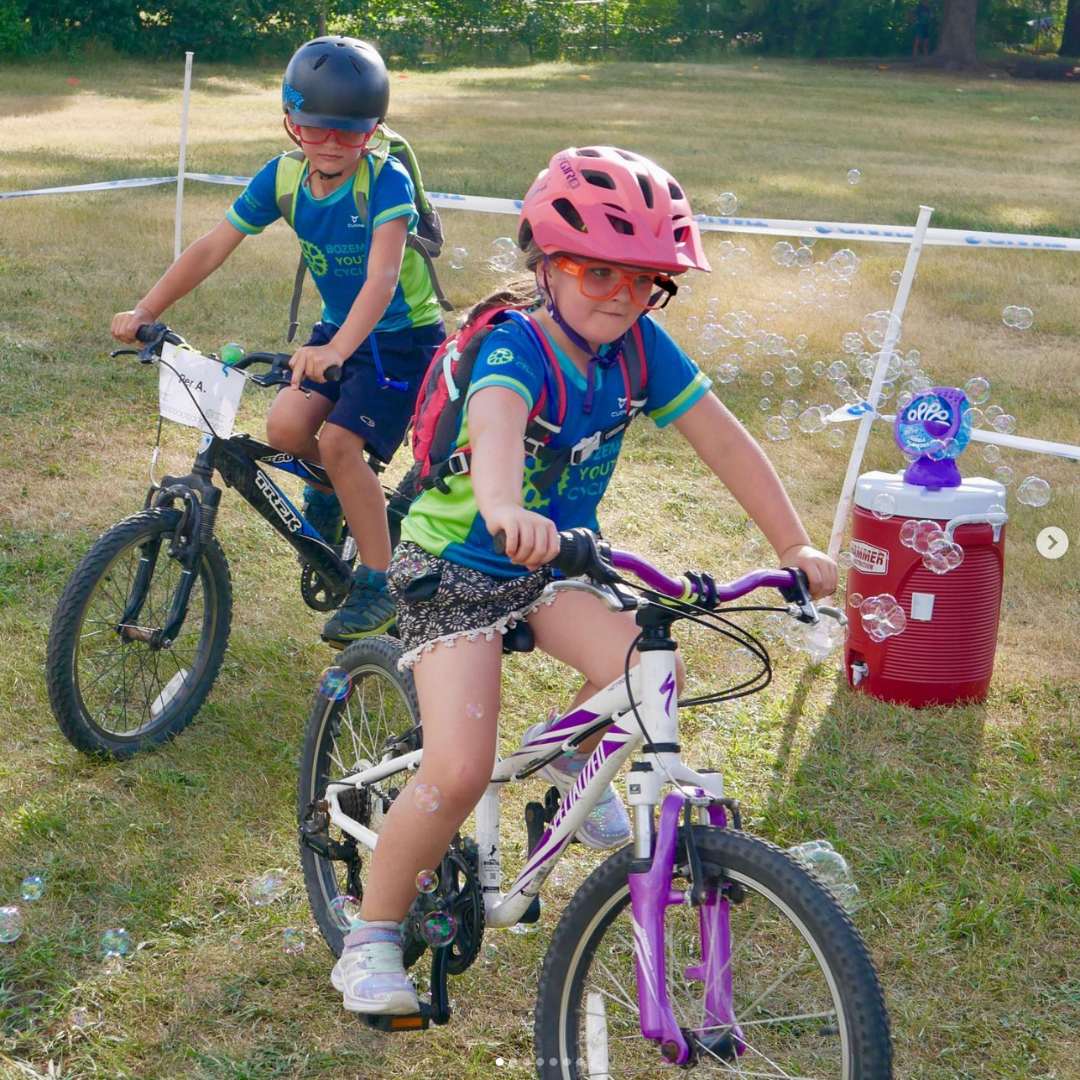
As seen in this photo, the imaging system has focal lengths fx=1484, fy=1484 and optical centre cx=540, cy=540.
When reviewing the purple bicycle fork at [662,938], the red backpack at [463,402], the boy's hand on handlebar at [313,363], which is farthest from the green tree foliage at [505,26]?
the purple bicycle fork at [662,938]

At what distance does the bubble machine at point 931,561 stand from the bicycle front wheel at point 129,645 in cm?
205

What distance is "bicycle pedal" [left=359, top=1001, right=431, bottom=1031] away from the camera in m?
2.99

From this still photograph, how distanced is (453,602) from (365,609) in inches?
73.5

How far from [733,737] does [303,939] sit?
66.0 inches

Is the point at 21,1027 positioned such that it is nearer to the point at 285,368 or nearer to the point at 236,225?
the point at 285,368

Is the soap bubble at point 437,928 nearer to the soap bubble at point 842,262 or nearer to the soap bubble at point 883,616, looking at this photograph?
the soap bubble at point 883,616

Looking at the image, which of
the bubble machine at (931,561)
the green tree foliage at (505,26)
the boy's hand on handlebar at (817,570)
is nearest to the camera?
the boy's hand on handlebar at (817,570)

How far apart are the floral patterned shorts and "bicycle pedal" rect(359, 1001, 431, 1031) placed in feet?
2.32

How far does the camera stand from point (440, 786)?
2830mm

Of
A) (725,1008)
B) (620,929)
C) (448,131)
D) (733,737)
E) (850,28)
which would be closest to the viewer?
(725,1008)

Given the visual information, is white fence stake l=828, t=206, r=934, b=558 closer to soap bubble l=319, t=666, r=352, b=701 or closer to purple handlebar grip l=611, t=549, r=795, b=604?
soap bubble l=319, t=666, r=352, b=701

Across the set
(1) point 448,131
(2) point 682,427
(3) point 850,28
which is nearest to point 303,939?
(2) point 682,427

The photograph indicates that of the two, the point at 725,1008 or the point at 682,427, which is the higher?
the point at 682,427

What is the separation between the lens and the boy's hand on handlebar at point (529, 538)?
7.45 ft
